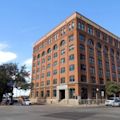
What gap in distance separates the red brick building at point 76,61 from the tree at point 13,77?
11.4 m

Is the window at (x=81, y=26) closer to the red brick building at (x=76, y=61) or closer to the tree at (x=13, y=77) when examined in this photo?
the red brick building at (x=76, y=61)

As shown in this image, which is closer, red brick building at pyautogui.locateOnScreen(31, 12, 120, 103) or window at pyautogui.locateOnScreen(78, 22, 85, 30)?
red brick building at pyautogui.locateOnScreen(31, 12, 120, 103)

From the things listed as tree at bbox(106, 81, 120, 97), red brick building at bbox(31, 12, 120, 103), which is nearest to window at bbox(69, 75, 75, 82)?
red brick building at bbox(31, 12, 120, 103)

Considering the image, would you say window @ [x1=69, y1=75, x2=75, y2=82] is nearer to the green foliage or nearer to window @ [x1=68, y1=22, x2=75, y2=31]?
the green foliage

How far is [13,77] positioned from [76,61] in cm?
2049

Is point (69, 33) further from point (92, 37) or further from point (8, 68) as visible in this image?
point (8, 68)

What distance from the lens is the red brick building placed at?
68.1m

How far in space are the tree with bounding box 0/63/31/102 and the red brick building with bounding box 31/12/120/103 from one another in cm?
1139

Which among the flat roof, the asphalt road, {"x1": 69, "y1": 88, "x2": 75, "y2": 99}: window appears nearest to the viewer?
the asphalt road

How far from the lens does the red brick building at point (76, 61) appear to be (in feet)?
223

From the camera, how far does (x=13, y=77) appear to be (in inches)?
2749

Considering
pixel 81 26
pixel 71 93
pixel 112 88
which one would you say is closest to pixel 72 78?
pixel 71 93

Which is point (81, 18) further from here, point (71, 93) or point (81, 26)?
point (71, 93)

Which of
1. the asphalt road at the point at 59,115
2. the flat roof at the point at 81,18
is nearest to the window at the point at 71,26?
the flat roof at the point at 81,18
